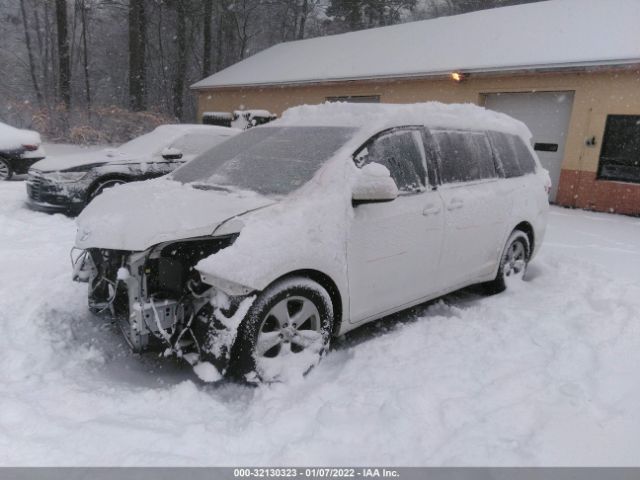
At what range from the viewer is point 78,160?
715cm

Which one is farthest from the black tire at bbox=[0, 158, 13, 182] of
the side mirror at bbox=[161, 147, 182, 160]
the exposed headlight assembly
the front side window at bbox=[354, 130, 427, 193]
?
the front side window at bbox=[354, 130, 427, 193]

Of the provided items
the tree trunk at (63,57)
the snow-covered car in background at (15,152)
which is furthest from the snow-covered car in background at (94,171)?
the tree trunk at (63,57)

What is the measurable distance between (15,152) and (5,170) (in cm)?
46

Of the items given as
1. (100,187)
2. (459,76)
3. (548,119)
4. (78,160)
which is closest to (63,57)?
(78,160)

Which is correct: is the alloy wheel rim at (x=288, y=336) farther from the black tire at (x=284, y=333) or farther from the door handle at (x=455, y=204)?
the door handle at (x=455, y=204)

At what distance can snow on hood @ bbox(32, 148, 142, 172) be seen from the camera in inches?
272

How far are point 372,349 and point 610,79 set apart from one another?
9.52 meters

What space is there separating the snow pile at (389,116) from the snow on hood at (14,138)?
9.00m

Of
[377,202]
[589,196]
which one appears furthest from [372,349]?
[589,196]

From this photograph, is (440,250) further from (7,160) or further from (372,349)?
(7,160)

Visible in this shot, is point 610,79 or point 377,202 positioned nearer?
point 377,202

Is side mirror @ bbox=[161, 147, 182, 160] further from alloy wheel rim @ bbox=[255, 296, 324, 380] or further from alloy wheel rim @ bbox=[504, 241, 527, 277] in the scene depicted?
alloy wheel rim @ bbox=[504, 241, 527, 277]

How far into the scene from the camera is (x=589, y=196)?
10.4m

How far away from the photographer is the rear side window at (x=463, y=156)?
4027 mm
